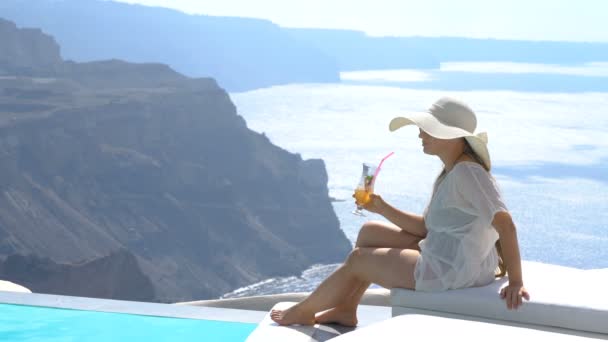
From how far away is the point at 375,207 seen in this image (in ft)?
8.43

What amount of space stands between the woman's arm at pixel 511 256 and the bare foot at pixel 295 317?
2.09 ft

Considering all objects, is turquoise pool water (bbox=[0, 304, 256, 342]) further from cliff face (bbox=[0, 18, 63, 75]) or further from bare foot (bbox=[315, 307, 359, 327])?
cliff face (bbox=[0, 18, 63, 75])

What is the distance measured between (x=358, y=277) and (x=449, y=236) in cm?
32

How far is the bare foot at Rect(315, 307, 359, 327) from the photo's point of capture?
105 inches

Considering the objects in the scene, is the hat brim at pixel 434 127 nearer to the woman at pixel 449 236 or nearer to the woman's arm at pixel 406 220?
the woman at pixel 449 236

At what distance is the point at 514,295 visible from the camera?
235 centimetres

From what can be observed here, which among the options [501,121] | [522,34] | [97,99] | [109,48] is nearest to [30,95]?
[97,99]

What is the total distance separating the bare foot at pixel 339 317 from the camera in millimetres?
2678

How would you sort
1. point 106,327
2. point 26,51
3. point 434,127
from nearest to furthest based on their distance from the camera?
point 434,127
point 106,327
point 26,51

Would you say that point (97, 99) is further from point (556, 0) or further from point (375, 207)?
point (556, 0)

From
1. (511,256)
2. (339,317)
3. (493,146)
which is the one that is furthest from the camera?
(493,146)

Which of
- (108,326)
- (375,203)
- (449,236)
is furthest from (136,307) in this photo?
(449,236)

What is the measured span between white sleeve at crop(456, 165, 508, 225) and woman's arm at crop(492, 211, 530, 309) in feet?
0.10

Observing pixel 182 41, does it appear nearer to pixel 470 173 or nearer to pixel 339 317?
pixel 339 317
